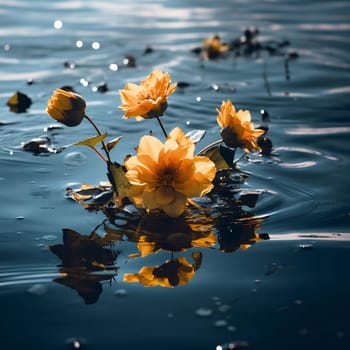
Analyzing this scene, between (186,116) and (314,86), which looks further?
(314,86)

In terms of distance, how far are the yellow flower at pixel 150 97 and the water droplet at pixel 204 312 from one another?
32.7 inches

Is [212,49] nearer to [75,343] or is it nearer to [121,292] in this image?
[121,292]

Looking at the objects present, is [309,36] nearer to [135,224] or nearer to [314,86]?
[314,86]

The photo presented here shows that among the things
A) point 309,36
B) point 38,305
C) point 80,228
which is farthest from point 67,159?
point 309,36

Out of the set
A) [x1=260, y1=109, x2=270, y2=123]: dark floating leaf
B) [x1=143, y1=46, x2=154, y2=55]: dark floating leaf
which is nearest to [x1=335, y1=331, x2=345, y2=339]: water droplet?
[x1=260, y1=109, x2=270, y2=123]: dark floating leaf

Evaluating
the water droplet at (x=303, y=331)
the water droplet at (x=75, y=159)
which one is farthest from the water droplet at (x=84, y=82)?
the water droplet at (x=303, y=331)

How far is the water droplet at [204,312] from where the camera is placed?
1.84 meters

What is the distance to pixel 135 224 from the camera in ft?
7.89

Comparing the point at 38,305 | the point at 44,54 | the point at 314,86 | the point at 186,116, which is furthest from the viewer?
the point at 44,54

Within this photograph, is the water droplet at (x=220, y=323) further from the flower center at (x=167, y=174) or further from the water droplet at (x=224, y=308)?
the flower center at (x=167, y=174)

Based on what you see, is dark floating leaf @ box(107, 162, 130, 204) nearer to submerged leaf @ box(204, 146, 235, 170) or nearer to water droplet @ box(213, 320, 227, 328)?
submerged leaf @ box(204, 146, 235, 170)

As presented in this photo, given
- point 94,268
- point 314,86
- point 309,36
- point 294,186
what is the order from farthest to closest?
point 309,36 < point 314,86 < point 294,186 < point 94,268

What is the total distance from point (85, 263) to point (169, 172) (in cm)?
39

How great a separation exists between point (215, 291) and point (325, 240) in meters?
0.53
